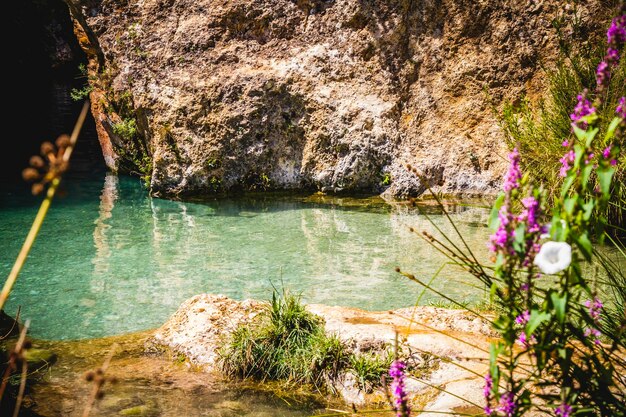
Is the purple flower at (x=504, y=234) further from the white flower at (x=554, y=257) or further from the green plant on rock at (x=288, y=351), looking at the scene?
the green plant on rock at (x=288, y=351)

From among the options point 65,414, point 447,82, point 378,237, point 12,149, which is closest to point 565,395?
point 65,414

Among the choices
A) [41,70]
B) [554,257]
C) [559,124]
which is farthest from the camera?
[41,70]

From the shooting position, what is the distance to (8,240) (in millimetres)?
6441

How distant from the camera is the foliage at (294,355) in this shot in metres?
3.33

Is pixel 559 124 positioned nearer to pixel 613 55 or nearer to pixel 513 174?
pixel 613 55

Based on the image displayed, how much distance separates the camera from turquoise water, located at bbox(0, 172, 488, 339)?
4.88 metres

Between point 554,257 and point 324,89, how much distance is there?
7558 mm

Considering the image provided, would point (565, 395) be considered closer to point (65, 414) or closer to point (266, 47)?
point (65, 414)

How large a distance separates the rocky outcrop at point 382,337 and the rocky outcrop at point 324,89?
467 cm

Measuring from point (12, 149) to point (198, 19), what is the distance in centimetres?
564

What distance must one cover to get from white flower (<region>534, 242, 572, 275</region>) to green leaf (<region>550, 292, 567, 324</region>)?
0.11m

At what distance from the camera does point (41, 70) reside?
895 inches

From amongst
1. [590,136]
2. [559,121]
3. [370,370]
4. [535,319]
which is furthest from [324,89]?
[535,319]

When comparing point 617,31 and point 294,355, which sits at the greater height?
point 617,31
